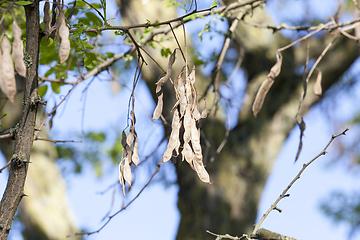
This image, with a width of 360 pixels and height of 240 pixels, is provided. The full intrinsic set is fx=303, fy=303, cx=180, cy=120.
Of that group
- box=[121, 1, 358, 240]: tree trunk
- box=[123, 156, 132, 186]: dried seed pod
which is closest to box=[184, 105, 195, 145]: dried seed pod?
box=[123, 156, 132, 186]: dried seed pod

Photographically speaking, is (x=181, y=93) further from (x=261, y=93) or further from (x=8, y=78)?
(x=261, y=93)

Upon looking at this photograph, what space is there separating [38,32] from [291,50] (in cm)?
200

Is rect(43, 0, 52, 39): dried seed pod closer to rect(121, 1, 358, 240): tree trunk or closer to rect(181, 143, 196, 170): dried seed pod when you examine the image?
rect(181, 143, 196, 170): dried seed pod

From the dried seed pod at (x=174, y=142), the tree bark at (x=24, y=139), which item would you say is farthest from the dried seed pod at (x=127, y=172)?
the tree bark at (x=24, y=139)

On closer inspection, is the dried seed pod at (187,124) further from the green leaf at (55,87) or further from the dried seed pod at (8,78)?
the green leaf at (55,87)

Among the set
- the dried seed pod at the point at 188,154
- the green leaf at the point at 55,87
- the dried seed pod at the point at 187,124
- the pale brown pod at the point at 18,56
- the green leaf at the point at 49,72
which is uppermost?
the green leaf at the point at 49,72

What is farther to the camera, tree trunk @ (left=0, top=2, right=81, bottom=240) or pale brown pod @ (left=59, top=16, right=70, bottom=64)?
tree trunk @ (left=0, top=2, right=81, bottom=240)

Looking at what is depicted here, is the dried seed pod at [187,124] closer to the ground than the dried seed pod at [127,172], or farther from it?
farther from it

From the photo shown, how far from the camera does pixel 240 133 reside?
7.49 ft

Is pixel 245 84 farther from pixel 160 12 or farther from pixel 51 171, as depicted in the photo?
pixel 51 171

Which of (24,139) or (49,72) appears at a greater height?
(49,72)

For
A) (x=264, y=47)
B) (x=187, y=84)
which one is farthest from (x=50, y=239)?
(x=264, y=47)

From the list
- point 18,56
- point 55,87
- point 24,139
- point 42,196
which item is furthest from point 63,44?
point 42,196

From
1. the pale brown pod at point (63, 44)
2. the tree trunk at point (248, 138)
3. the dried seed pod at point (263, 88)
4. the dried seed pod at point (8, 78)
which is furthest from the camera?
the tree trunk at point (248, 138)
